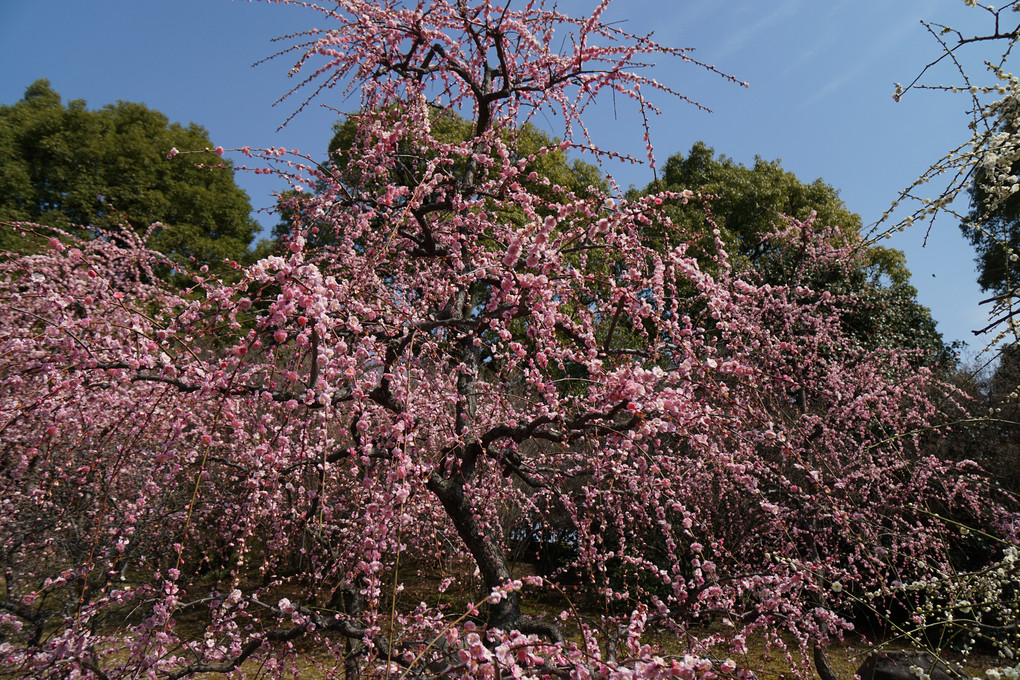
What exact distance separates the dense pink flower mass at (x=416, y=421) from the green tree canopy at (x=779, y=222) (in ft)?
14.7

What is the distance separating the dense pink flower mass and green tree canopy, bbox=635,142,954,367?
449 centimetres

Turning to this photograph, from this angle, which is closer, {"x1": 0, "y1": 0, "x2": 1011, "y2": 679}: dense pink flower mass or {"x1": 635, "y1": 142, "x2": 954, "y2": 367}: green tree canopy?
{"x1": 0, "y1": 0, "x2": 1011, "y2": 679}: dense pink flower mass

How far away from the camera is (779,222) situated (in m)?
14.4

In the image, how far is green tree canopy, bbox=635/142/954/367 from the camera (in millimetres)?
10648

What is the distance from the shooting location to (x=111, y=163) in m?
14.5

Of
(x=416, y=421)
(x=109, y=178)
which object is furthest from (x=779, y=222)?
(x=109, y=178)

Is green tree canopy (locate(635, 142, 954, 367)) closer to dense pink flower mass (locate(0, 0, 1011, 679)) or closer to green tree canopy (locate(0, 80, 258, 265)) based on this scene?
dense pink flower mass (locate(0, 0, 1011, 679))

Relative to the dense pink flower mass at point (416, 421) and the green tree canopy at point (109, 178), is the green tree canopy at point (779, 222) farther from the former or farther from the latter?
the green tree canopy at point (109, 178)

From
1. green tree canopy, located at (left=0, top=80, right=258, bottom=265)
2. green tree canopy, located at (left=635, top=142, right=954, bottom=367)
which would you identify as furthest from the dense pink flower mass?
green tree canopy, located at (left=0, top=80, right=258, bottom=265)

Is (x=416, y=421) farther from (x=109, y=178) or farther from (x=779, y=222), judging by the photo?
(x=109, y=178)

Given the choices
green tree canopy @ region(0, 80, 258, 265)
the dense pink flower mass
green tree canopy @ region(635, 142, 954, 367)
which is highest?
green tree canopy @ region(0, 80, 258, 265)

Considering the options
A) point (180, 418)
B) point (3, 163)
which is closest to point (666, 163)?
point (180, 418)

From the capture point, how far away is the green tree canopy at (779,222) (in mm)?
10648

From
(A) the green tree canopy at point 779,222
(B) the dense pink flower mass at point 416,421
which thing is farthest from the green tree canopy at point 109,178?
(A) the green tree canopy at point 779,222
